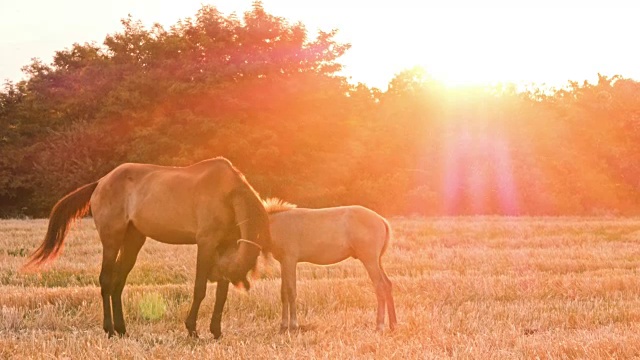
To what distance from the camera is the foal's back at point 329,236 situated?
8.83m

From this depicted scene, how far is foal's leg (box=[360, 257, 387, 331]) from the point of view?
8422mm

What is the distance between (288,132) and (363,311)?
28.8 meters

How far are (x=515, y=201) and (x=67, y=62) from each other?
28.4 meters

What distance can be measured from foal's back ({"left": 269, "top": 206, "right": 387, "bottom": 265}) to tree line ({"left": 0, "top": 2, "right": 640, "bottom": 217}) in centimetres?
2694

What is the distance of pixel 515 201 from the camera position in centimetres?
4244

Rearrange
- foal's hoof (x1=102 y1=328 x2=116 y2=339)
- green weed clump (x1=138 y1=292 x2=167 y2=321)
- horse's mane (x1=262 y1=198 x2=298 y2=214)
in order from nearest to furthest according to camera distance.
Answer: foal's hoof (x1=102 y1=328 x2=116 y2=339)
horse's mane (x1=262 y1=198 x2=298 y2=214)
green weed clump (x1=138 y1=292 x2=167 y2=321)

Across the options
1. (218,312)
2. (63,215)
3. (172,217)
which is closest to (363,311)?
(218,312)

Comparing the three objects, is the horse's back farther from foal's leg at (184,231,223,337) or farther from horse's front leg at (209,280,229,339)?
horse's front leg at (209,280,229,339)

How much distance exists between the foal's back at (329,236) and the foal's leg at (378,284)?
11 centimetres

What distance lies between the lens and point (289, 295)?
28.0ft

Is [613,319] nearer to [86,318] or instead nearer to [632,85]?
[86,318]

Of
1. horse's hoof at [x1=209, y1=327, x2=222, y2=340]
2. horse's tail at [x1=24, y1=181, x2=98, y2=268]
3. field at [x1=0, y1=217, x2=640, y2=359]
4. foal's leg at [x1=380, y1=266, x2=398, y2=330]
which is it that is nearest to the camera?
field at [x1=0, y1=217, x2=640, y2=359]

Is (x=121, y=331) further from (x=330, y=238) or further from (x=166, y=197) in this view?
(x=330, y=238)

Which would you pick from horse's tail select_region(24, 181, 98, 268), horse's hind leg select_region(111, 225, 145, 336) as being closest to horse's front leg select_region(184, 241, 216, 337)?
horse's hind leg select_region(111, 225, 145, 336)
